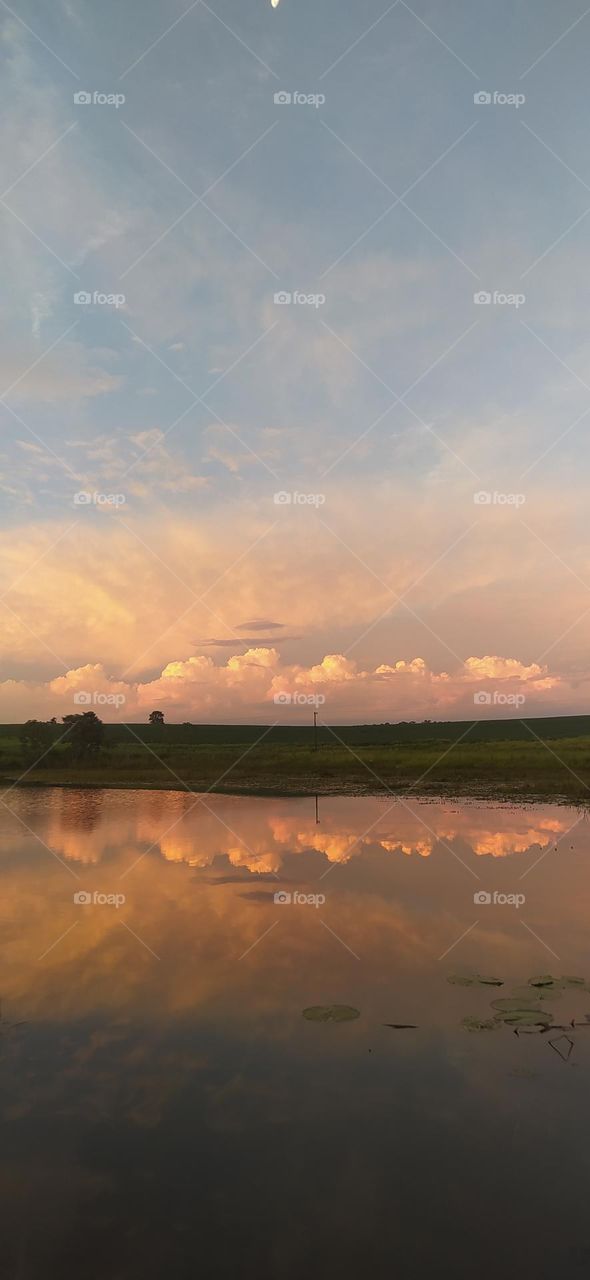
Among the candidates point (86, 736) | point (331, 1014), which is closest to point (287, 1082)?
point (331, 1014)

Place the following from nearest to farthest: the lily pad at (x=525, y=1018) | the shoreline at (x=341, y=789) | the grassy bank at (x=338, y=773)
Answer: the lily pad at (x=525, y=1018), the shoreline at (x=341, y=789), the grassy bank at (x=338, y=773)

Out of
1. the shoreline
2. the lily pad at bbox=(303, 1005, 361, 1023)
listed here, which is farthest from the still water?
the shoreline

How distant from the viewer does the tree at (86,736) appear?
205 feet

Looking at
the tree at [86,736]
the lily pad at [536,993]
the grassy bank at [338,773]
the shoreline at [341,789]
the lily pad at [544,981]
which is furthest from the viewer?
the tree at [86,736]

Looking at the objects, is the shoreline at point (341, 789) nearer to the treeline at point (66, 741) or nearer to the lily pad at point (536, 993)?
the treeline at point (66, 741)

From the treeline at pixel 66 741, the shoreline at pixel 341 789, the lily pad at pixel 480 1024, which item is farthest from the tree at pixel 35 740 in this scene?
the lily pad at pixel 480 1024

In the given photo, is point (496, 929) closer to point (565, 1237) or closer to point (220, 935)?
point (220, 935)

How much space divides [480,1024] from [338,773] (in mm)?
42714

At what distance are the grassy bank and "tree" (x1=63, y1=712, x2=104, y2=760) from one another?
1170 mm

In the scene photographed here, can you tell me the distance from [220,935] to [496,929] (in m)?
5.35

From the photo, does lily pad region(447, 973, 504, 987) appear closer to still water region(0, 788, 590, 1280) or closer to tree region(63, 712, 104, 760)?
still water region(0, 788, 590, 1280)

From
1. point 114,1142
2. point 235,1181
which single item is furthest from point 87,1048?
point 235,1181

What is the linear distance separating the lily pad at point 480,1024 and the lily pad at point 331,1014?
1451 mm

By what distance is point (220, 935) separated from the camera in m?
13.5
